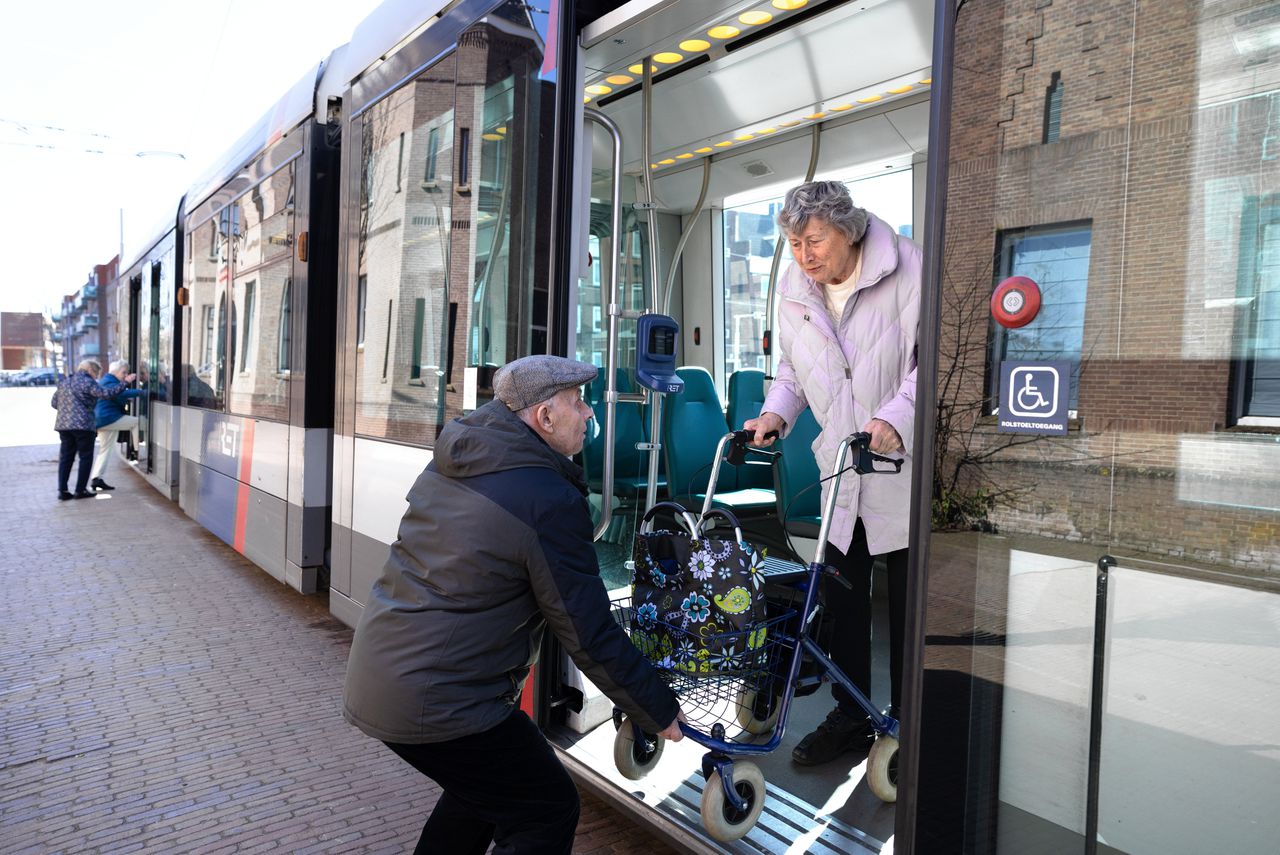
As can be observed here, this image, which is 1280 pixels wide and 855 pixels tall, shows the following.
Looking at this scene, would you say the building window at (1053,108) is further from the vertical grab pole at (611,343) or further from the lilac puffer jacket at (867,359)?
the vertical grab pole at (611,343)

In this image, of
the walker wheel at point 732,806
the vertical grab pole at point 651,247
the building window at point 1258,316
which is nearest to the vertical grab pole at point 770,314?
the vertical grab pole at point 651,247

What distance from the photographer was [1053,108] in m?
1.90

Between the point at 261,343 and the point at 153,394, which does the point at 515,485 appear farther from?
the point at 153,394

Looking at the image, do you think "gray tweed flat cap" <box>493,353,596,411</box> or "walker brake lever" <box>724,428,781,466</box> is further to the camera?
"walker brake lever" <box>724,428,781,466</box>

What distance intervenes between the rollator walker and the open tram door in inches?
5.8

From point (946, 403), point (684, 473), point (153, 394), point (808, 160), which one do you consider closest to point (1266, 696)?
point (946, 403)

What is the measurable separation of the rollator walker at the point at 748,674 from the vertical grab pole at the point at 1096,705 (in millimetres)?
929

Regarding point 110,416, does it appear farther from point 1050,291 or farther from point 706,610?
point 1050,291

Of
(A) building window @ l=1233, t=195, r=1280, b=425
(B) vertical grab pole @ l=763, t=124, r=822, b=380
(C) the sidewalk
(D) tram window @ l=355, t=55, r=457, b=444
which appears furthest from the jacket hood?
(B) vertical grab pole @ l=763, t=124, r=822, b=380

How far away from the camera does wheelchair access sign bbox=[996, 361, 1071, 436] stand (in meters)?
1.88

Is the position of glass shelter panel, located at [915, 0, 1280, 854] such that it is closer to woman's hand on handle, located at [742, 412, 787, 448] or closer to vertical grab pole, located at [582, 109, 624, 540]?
woman's hand on handle, located at [742, 412, 787, 448]

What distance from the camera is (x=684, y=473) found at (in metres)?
5.61

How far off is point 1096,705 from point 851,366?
150 centimetres

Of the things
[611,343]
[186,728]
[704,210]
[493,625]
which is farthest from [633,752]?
[704,210]
